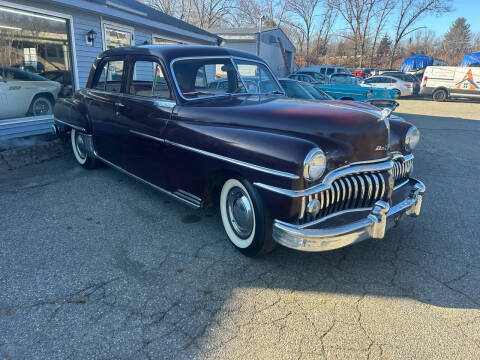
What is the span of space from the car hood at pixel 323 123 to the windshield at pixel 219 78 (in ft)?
1.57

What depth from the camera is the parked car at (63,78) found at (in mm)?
7773

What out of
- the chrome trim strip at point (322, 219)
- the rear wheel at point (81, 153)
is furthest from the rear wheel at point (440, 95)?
the chrome trim strip at point (322, 219)

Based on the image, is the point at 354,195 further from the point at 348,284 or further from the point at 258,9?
the point at 258,9

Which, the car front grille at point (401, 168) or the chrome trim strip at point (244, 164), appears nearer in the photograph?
the chrome trim strip at point (244, 164)

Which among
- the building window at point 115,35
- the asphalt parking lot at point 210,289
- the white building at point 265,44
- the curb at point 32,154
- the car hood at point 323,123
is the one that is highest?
the white building at point 265,44

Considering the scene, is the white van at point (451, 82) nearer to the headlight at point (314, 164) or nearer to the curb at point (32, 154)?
the curb at point (32, 154)

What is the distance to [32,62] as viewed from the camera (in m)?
7.41

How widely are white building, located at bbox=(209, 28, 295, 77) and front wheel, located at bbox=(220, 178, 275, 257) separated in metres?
20.9

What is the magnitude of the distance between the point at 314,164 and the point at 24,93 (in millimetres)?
7090

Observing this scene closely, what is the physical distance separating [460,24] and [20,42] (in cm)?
9145

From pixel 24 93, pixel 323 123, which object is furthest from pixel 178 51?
pixel 24 93

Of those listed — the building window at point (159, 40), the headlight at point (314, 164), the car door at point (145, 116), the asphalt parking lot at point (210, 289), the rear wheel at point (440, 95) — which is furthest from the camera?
the rear wheel at point (440, 95)

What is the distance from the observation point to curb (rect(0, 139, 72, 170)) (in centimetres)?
564

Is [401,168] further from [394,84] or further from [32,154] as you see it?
[394,84]
